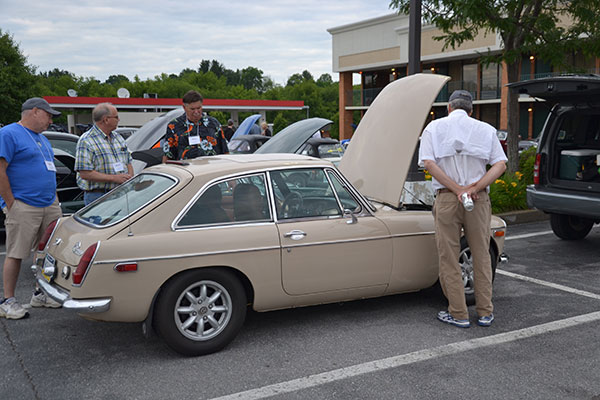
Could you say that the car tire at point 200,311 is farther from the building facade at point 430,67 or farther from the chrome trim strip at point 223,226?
the building facade at point 430,67

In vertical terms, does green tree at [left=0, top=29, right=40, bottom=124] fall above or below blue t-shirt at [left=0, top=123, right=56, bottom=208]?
above

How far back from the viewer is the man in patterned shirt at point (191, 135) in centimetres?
636

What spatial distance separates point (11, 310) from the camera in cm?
508

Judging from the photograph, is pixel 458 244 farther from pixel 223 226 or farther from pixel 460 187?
pixel 223 226

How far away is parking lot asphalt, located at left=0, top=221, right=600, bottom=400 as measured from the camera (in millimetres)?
3752

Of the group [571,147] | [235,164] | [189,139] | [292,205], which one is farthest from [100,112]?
[571,147]

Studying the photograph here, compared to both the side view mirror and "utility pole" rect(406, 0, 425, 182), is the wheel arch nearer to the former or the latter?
the side view mirror

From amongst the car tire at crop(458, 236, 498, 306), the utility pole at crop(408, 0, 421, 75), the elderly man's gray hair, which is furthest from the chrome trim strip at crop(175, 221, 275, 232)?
the utility pole at crop(408, 0, 421, 75)

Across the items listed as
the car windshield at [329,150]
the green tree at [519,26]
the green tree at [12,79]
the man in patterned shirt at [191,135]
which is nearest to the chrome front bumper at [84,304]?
the man in patterned shirt at [191,135]

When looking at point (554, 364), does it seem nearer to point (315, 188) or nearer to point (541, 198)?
point (315, 188)

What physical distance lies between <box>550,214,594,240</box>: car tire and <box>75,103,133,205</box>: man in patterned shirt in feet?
19.7

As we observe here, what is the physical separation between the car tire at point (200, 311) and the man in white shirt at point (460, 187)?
5.78 feet

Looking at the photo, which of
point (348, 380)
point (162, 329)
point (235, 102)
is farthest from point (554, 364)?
point (235, 102)

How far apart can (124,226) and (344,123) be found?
43.1 m
